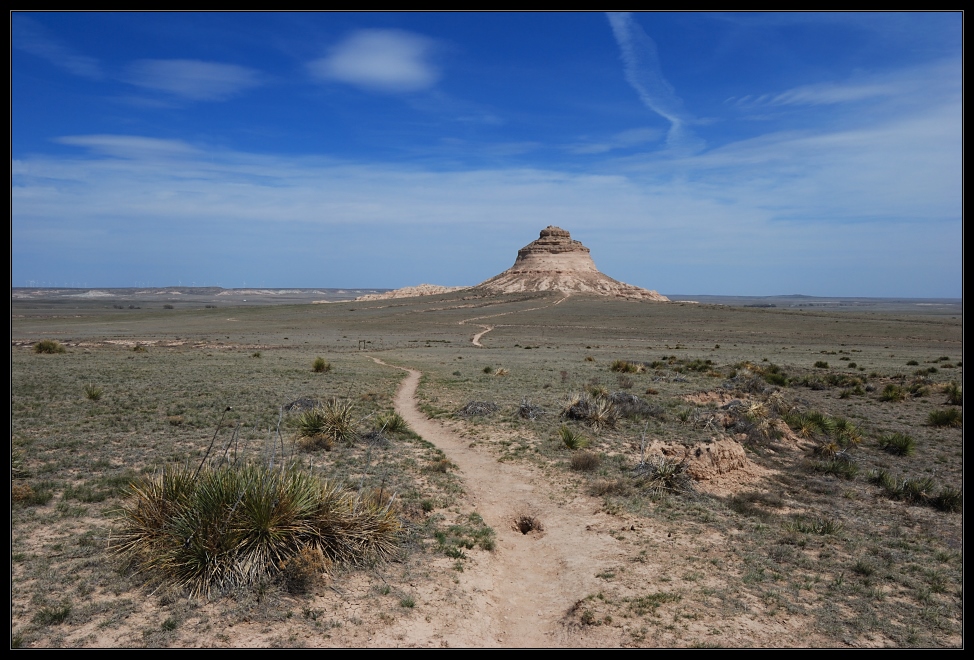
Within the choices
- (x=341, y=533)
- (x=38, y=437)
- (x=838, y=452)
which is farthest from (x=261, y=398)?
(x=838, y=452)

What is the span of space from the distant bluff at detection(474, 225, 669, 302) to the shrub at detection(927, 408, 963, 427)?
101768 mm

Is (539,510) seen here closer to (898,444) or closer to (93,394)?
(898,444)

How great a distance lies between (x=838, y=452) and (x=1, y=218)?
1553cm

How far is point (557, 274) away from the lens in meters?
128

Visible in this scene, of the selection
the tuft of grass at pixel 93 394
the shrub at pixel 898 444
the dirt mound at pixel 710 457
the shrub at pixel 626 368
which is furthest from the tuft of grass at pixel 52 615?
the shrub at pixel 626 368

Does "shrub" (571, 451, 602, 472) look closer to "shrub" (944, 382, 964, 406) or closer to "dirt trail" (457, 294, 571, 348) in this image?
"shrub" (944, 382, 964, 406)

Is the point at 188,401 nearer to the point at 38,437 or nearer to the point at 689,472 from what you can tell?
the point at 38,437

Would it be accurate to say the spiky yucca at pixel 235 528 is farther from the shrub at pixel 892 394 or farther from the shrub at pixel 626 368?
the shrub at pixel 626 368

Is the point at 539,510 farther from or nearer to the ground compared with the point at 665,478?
nearer to the ground

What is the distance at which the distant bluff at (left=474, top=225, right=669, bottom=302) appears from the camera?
122 metres

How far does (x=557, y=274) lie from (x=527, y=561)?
123 meters

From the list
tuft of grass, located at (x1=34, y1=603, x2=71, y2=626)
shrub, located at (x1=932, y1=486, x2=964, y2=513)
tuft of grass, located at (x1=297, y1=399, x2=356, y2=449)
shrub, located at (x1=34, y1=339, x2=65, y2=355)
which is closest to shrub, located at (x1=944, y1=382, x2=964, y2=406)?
shrub, located at (x1=932, y1=486, x2=964, y2=513)

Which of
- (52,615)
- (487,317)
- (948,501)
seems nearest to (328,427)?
(52,615)

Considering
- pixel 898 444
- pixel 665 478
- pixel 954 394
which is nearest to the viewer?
pixel 665 478
